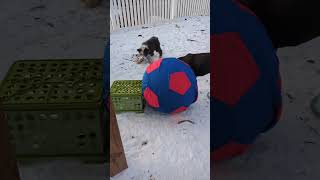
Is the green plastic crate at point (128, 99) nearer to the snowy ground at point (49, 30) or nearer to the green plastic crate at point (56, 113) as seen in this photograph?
the green plastic crate at point (56, 113)

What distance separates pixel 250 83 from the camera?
872mm

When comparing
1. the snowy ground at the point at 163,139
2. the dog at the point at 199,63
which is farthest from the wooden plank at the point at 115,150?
the dog at the point at 199,63

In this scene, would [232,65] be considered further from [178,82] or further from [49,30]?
[49,30]

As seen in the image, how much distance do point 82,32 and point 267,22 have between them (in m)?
1.02

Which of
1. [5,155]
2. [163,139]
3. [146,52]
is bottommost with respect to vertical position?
[163,139]

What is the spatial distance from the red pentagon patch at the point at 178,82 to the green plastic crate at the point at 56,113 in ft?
0.69

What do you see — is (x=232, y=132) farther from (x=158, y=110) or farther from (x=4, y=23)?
(x=4, y=23)

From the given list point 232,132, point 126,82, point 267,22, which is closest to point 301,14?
point 267,22

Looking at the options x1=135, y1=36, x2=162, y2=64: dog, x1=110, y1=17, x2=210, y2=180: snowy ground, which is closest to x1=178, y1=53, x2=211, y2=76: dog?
x1=110, y1=17, x2=210, y2=180: snowy ground

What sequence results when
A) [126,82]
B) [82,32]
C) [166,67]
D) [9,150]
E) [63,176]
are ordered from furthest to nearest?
1. [82,32]
2. [126,82]
3. [166,67]
4. [63,176]
5. [9,150]

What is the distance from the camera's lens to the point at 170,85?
1.14m

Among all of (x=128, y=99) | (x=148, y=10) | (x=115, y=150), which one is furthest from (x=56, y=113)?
(x=148, y=10)

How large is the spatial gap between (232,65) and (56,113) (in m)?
0.45

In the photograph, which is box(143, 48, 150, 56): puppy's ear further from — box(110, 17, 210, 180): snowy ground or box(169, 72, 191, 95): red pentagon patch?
box(169, 72, 191, 95): red pentagon patch
